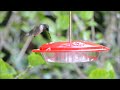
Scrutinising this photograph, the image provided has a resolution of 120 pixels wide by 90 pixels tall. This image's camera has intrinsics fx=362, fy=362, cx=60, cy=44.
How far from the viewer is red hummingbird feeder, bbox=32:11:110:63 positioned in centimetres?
137

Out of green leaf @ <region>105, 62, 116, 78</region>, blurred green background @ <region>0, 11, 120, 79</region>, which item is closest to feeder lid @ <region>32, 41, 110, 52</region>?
green leaf @ <region>105, 62, 116, 78</region>

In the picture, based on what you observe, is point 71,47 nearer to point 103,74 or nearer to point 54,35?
point 103,74

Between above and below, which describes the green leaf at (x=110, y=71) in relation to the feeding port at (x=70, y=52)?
below

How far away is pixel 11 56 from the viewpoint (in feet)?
10.6

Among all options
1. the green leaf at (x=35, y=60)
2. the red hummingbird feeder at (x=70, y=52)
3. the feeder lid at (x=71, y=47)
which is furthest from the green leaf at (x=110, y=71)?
the feeder lid at (x=71, y=47)

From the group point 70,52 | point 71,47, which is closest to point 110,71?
point 70,52

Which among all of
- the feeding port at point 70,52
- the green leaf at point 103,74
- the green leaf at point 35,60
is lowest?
the green leaf at point 103,74

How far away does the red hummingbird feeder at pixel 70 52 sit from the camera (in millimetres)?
1369

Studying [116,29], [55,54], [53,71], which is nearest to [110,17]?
[116,29]

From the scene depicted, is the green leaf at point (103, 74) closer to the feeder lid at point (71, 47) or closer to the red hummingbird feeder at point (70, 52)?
the red hummingbird feeder at point (70, 52)

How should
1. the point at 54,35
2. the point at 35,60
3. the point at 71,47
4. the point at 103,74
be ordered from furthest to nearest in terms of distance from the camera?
the point at 54,35, the point at 103,74, the point at 35,60, the point at 71,47

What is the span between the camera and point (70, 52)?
1.55 m

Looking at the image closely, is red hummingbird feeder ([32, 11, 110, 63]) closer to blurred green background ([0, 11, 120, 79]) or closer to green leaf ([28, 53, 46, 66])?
green leaf ([28, 53, 46, 66])

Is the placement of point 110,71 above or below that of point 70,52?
below
